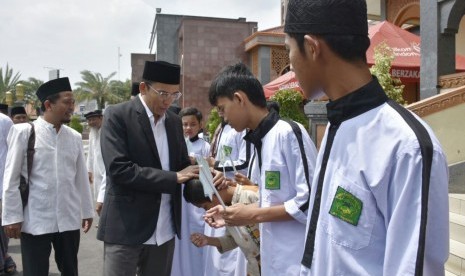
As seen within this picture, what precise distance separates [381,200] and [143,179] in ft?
5.83

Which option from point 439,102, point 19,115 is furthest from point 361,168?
point 19,115

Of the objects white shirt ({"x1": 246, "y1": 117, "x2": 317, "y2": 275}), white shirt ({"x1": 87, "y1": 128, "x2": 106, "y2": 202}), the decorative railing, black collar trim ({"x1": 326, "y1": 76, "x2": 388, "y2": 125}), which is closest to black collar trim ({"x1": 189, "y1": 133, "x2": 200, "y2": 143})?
white shirt ({"x1": 87, "y1": 128, "x2": 106, "y2": 202})

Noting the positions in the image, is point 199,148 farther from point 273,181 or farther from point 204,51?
point 204,51

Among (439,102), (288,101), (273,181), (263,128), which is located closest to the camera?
(273,181)

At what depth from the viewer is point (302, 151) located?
2.37m

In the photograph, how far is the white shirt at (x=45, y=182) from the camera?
11.8 feet

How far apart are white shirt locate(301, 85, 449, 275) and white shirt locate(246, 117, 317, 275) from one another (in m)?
1.05

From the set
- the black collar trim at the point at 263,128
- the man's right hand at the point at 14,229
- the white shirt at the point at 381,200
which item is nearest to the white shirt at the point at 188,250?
the man's right hand at the point at 14,229

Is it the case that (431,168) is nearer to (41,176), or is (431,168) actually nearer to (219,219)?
(219,219)

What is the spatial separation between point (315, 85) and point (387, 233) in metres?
0.50

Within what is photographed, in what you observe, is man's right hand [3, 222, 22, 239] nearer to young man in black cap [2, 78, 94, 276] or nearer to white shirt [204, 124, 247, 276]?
young man in black cap [2, 78, 94, 276]

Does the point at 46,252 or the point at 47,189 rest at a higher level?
the point at 47,189

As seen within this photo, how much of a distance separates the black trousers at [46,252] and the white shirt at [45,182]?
0.09 m

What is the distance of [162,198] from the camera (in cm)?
301
